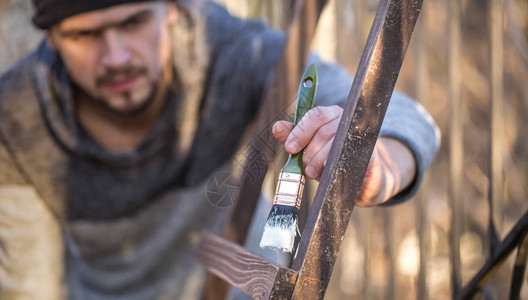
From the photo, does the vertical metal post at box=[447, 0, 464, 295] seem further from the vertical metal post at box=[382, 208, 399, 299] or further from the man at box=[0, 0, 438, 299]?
the man at box=[0, 0, 438, 299]

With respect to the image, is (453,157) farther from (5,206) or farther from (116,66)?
(5,206)

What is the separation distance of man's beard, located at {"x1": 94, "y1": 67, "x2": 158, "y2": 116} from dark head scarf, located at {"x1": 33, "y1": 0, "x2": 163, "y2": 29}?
177mm

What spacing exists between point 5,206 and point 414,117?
51.3 inches

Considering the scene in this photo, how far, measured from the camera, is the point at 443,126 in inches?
117

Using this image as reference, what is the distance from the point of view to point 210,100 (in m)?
1.67

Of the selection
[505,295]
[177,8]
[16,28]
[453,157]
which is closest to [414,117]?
[453,157]

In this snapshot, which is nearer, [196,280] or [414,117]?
[414,117]

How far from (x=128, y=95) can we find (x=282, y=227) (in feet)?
3.43

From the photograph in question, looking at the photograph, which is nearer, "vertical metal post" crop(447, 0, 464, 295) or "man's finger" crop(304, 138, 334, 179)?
"man's finger" crop(304, 138, 334, 179)

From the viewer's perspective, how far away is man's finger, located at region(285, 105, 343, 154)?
0.67 meters

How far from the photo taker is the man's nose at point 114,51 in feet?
4.83

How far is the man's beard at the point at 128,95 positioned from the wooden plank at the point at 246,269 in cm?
67

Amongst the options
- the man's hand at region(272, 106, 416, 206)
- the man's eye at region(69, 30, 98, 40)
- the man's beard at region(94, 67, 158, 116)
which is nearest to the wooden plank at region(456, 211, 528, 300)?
the man's hand at region(272, 106, 416, 206)

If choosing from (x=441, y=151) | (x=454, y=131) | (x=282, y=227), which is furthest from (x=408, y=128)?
(x=441, y=151)
